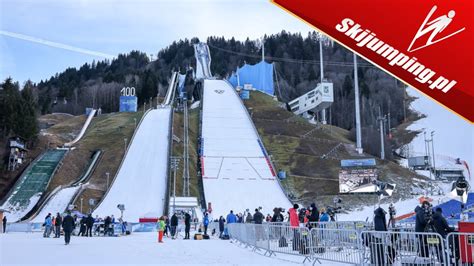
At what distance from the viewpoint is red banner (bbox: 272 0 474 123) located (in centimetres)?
648

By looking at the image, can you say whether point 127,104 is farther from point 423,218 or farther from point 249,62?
point 249,62

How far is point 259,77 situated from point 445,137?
27877 millimetres

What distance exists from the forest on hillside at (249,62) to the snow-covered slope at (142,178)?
29.5 m

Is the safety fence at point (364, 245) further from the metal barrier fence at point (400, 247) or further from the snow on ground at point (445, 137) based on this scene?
the snow on ground at point (445, 137)

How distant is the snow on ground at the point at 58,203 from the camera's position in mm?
28875

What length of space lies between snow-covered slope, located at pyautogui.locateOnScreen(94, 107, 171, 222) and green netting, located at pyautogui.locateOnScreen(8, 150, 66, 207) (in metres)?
4.84

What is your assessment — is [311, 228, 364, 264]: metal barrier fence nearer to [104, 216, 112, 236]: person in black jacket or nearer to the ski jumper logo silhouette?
the ski jumper logo silhouette

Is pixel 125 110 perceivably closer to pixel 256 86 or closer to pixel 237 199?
pixel 256 86

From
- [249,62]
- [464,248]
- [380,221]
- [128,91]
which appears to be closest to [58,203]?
[380,221]

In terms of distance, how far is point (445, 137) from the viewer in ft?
220

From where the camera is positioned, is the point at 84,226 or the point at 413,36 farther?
the point at 84,226

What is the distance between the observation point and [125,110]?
6456cm

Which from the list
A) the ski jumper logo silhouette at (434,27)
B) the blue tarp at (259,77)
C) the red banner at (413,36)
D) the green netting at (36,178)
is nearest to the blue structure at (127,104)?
the blue tarp at (259,77)

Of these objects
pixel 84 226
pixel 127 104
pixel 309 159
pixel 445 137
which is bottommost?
pixel 84 226
